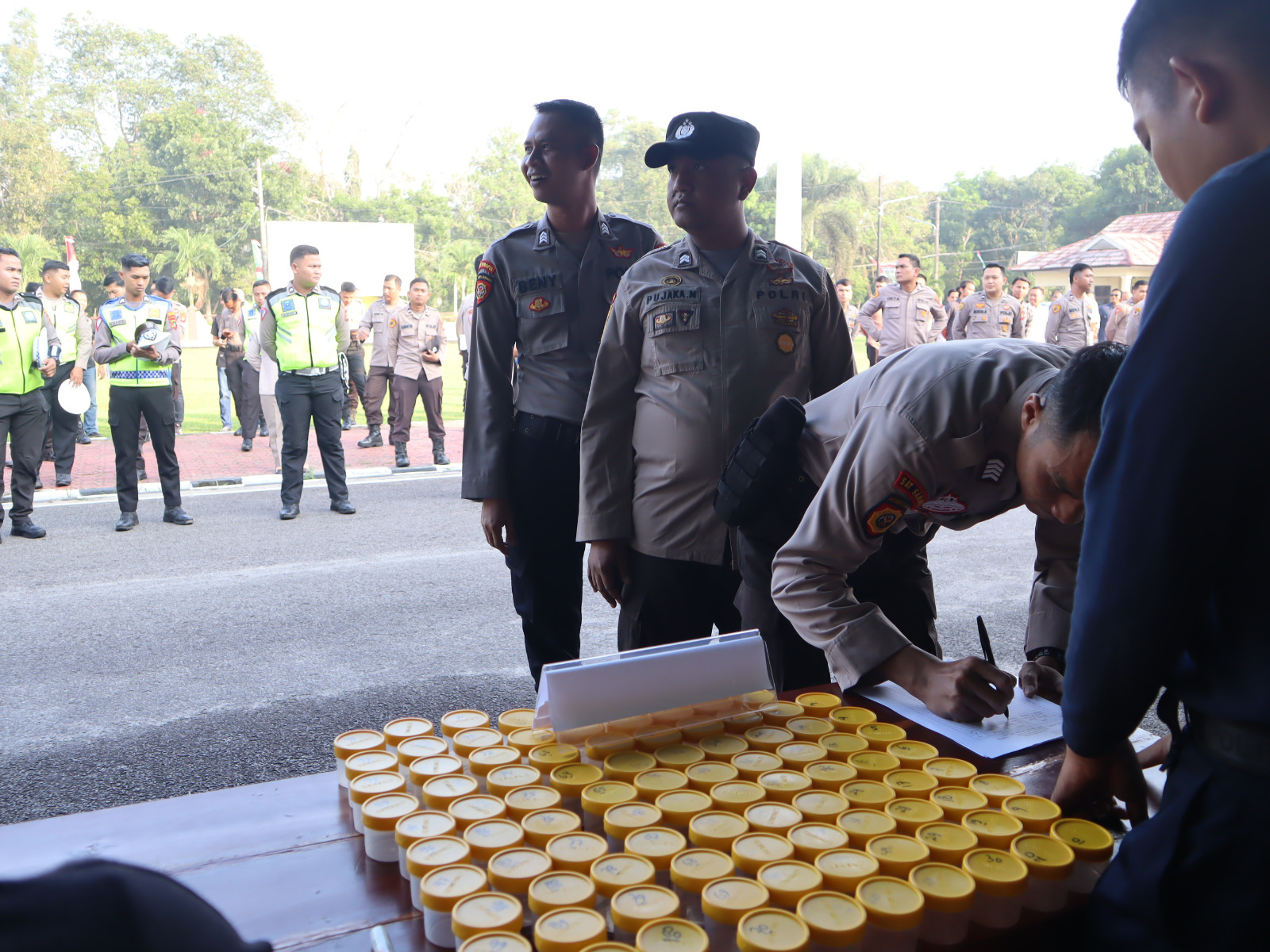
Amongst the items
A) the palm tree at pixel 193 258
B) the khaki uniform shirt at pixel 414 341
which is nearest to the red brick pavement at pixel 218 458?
the khaki uniform shirt at pixel 414 341

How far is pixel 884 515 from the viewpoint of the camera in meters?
1.70

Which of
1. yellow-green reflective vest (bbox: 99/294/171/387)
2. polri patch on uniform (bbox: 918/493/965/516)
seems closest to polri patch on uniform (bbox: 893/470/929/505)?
polri patch on uniform (bbox: 918/493/965/516)

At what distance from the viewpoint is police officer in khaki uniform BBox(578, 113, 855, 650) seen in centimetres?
266

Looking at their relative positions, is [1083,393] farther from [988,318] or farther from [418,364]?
[988,318]

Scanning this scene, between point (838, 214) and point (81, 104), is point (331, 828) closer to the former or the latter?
point (838, 214)

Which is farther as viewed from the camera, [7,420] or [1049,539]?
[7,420]

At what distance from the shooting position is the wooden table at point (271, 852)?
1122 millimetres

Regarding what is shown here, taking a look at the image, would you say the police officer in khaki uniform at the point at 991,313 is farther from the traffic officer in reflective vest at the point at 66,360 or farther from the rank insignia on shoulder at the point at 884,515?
the rank insignia on shoulder at the point at 884,515

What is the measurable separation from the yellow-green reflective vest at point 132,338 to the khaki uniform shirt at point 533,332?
4.89 m

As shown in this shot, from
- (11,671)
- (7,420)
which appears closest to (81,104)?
(7,420)

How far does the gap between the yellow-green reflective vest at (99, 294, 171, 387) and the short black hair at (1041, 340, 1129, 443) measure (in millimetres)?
6896

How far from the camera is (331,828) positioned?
136cm

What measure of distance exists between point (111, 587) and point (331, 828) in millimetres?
4722

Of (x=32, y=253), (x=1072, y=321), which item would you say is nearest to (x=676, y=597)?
(x=1072, y=321)
